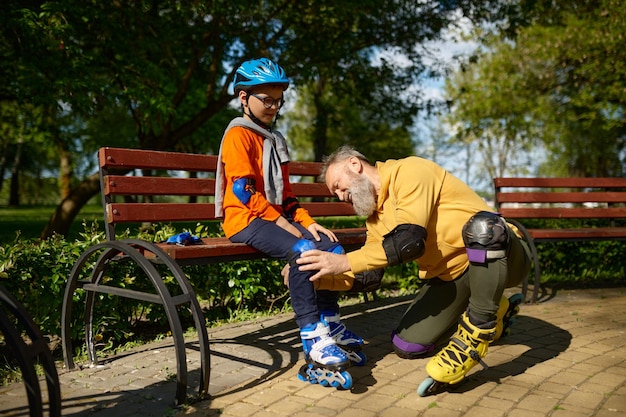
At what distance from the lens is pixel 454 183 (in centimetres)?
333

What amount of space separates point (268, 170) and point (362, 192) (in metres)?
0.66

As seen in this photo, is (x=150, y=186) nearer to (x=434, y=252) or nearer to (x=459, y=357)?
(x=434, y=252)

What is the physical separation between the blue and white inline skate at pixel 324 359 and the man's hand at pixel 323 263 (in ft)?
1.00

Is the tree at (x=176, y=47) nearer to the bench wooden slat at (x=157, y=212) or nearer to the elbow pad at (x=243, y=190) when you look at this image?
the bench wooden slat at (x=157, y=212)

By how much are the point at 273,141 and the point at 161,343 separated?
1680 millimetres

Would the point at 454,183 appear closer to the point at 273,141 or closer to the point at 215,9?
the point at 273,141

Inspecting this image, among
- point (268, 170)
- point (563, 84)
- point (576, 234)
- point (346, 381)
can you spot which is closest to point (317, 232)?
point (268, 170)

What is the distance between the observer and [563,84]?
19203mm

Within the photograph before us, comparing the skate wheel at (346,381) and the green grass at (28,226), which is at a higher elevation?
the green grass at (28,226)

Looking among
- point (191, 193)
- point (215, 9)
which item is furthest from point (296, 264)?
point (215, 9)

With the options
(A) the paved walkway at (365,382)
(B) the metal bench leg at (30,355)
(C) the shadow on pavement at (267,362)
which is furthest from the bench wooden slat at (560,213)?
(B) the metal bench leg at (30,355)

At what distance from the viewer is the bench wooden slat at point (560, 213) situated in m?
6.34

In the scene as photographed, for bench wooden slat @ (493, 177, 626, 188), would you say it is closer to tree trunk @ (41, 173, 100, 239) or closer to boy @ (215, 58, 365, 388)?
boy @ (215, 58, 365, 388)

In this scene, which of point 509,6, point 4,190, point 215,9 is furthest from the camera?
point 4,190
